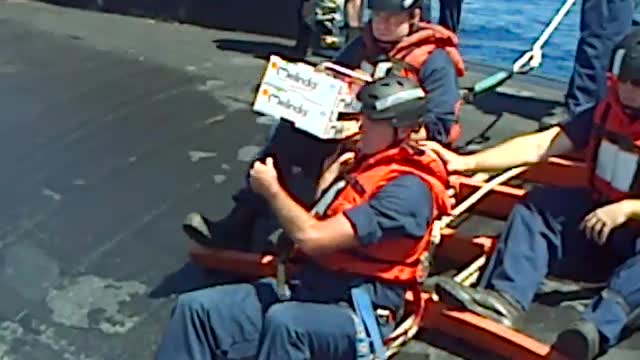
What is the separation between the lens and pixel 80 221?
14.3 ft

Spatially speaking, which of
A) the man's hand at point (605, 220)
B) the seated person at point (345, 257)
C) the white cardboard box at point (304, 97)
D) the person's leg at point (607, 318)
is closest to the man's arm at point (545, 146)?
the man's hand at point (605, 220)

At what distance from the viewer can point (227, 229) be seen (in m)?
3.96

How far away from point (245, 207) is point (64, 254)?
0.66m

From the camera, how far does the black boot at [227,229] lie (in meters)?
3.92

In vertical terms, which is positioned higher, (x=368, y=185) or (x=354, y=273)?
(x=368, y=185)

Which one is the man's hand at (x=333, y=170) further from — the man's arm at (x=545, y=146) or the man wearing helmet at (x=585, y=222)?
the man's arm at (x=545, y=146)

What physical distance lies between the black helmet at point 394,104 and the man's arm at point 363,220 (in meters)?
0.16

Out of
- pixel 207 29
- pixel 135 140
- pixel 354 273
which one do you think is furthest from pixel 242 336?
pixel 207 29

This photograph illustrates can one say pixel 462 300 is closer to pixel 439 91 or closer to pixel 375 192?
pixel 375 192

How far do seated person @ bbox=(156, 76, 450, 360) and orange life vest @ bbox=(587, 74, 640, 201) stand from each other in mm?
734

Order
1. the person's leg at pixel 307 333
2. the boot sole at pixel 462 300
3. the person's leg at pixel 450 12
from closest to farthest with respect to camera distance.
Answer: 1. the person's leg at pixel 307 333
2. the boot sole at pixel 462 300
3. the person's leg at pixel 450 12

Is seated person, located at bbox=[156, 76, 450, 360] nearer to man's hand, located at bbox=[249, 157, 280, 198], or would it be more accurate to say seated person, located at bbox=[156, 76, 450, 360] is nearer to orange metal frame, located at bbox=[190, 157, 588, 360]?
man's hand, located at bbox=[249, 157, 280, 198]

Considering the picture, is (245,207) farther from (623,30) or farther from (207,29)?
(207,29)

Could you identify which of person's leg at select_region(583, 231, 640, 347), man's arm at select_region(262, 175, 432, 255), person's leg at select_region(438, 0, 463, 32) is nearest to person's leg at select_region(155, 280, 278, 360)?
man's arm at select_region(262, 175, 432, 255)
